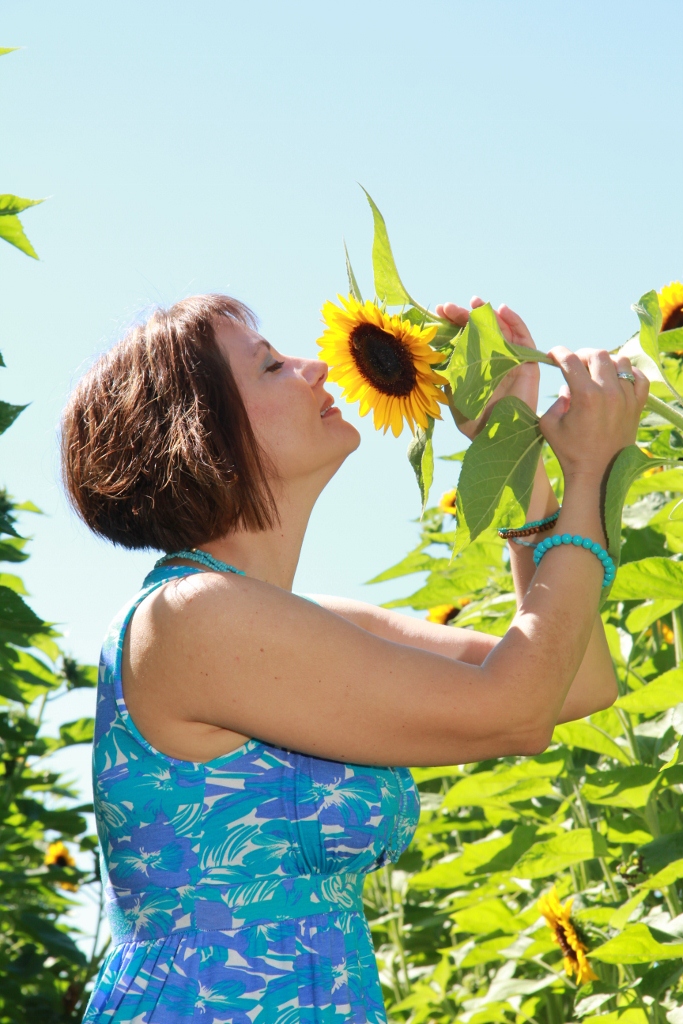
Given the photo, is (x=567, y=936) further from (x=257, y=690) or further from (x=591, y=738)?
(x=257, y=690)

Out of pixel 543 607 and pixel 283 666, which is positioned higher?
pixel 543 607

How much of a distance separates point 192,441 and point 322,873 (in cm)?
68

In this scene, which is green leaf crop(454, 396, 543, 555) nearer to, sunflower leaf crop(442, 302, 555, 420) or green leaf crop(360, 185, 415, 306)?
sunflower leaf crop(442, 302, 555, 420)

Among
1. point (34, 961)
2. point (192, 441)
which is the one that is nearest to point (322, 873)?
point (192, 441)

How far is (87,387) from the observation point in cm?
185

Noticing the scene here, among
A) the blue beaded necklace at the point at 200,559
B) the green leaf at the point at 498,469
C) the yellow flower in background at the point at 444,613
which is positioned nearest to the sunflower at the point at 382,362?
the green leaf at the point at 498,469

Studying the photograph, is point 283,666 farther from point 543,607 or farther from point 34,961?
point 34,961

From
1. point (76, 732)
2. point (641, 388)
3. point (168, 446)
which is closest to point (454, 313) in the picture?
point (641, 388)

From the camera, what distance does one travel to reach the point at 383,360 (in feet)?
4.93

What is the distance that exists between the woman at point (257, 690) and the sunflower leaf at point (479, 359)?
0.44 feet

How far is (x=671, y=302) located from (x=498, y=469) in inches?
41.1

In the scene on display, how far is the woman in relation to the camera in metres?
1.43

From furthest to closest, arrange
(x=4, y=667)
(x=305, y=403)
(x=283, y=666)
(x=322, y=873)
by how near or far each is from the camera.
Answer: (x=4, y=667)
(x=305, y=403)
(x=322, y=873)
(x=283, y=666)

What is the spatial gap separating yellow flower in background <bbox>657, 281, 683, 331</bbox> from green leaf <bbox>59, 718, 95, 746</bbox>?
3184 millimetres
